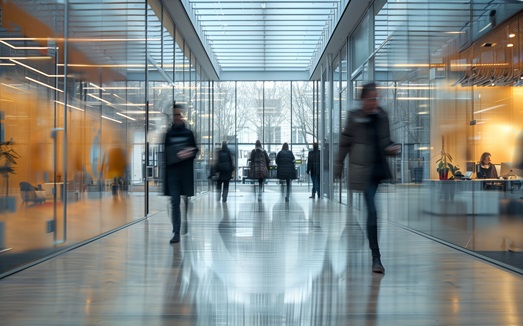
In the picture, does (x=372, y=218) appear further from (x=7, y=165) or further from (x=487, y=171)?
(x=7, y=165)

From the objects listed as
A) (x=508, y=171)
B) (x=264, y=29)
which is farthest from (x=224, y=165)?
(x=508, y=171)

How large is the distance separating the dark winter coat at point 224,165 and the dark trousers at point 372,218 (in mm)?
9358

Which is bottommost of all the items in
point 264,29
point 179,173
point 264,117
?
point 179,173

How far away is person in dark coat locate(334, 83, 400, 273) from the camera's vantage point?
477 centimetres

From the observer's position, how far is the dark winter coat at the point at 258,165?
1498 centimetres

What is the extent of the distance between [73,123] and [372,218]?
12.7 ft

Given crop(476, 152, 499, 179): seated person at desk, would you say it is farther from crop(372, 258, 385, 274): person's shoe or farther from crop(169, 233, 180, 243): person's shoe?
crop(169, 233, 180, 243): person's shoe

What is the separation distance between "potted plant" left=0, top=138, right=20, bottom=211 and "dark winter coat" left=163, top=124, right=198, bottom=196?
7.40 ft

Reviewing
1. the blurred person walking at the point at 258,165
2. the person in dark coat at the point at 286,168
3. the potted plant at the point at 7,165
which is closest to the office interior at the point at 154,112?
the potted plant at the point at 7,165

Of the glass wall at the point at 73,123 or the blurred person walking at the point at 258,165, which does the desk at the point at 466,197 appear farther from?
the blurred person walking at the point at 258,165

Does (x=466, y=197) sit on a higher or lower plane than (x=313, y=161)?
lower

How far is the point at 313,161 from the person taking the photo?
1617 centimetres

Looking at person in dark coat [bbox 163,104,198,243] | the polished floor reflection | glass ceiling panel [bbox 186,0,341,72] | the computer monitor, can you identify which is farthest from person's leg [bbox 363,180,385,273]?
glass ceiling panel [bbox 186,0,341,72]

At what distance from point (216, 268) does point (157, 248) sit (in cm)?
151
